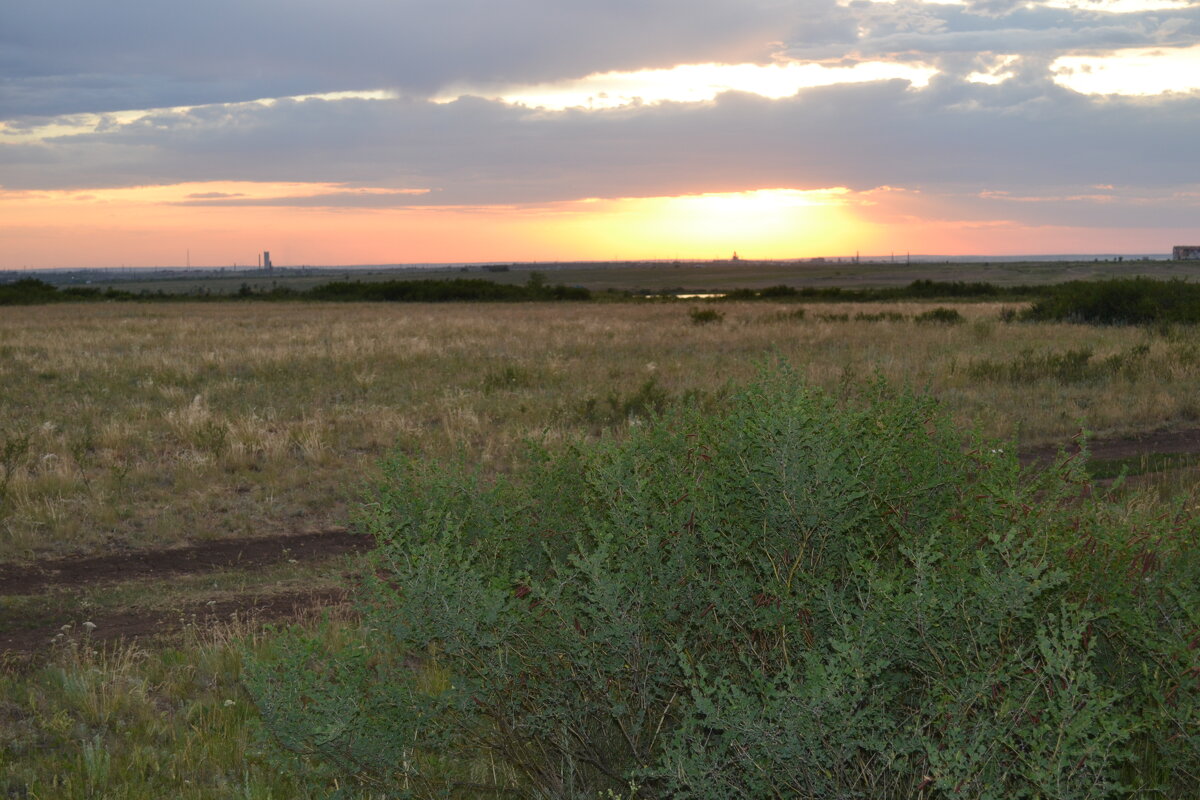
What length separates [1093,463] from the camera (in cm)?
1155

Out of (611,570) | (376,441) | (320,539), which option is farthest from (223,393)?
(611,570)

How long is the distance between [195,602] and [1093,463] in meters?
10.5

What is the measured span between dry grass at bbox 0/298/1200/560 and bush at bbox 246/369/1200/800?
637 mm

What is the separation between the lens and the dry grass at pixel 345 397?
9.94 meters

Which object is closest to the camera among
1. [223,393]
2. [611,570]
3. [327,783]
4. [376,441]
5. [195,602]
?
[611,570]

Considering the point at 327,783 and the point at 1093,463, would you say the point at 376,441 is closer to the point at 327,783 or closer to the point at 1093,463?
the point at 327,783

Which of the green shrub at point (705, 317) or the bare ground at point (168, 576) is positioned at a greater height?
the green shrub at point (705, 317)

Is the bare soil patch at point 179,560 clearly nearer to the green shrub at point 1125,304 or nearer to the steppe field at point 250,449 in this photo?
the steppe field at point 250,449

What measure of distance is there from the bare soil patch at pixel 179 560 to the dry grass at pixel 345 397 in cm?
32

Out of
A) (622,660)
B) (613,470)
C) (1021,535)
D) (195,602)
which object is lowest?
(195,602)

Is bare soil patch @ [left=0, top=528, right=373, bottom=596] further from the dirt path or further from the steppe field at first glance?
the dirt path

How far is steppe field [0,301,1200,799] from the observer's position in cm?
494

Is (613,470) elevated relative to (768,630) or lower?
elevated

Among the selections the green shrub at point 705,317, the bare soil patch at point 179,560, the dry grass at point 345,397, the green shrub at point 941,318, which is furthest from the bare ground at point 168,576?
the green shrub at point 941,318
